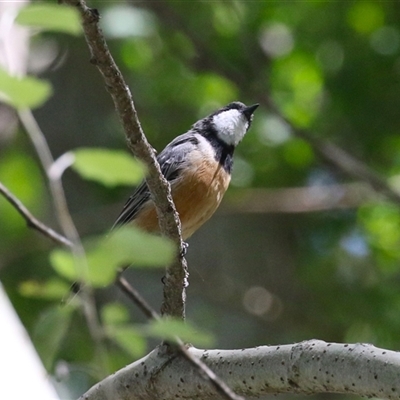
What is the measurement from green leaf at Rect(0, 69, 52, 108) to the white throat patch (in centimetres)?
335

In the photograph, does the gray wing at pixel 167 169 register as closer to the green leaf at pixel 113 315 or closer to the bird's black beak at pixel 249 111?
the bird's black beak at pixel 249 111

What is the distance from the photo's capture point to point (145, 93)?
542cm

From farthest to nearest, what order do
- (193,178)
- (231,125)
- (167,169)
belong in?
(231,125), (167,169), (193,178)

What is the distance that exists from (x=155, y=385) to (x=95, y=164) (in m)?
1.61

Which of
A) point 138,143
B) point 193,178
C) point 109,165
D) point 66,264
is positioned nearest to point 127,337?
point 66,264

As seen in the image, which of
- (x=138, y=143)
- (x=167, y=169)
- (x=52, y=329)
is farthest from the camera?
(x=167, y=169)

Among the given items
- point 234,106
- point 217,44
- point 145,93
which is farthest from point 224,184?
point 217,44

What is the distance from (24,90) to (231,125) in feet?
11.4

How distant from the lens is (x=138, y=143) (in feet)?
7.22

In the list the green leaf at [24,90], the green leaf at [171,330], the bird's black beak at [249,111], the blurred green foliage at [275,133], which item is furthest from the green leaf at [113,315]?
the blurred green foliage at [275,133]

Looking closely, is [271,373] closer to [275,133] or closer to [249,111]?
[249,111]

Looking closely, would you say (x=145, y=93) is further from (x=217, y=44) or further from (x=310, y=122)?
(x=310, y=122)

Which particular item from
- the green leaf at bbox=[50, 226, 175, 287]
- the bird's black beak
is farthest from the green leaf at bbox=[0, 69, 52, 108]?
the bird's black beak

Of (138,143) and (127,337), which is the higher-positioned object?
(138,143)
